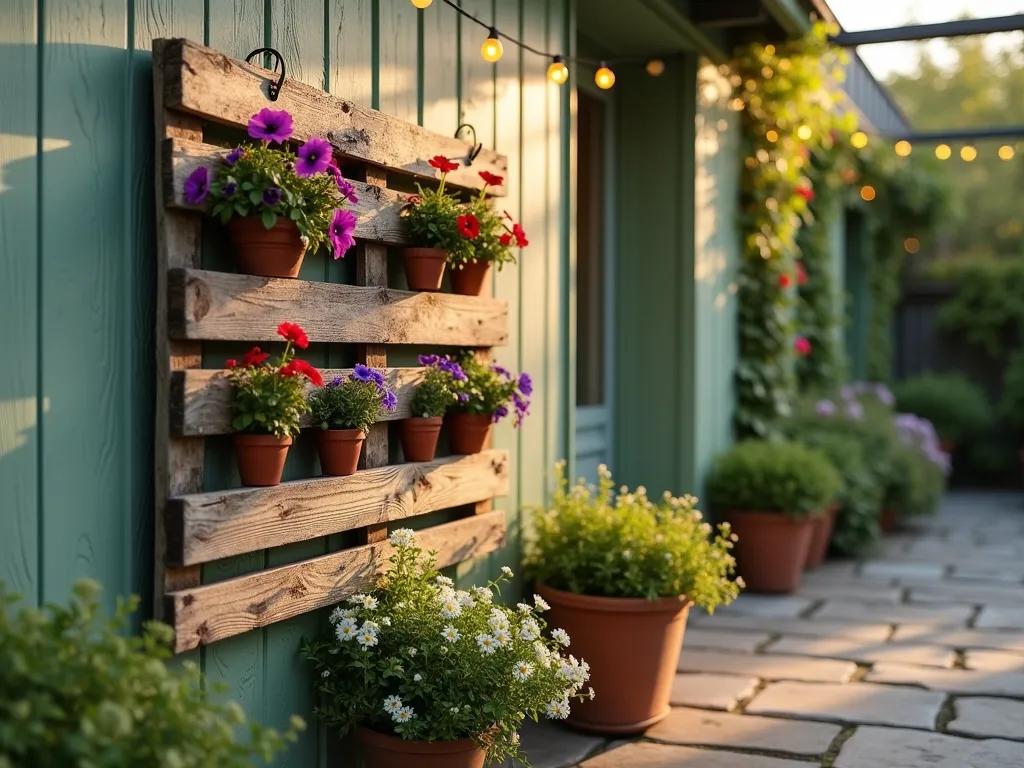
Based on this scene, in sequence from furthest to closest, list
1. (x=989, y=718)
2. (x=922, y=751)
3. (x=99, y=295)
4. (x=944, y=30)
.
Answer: (x=944, y=30), (x=989, y=718), (x=922, y=751), (x=99, y=295)

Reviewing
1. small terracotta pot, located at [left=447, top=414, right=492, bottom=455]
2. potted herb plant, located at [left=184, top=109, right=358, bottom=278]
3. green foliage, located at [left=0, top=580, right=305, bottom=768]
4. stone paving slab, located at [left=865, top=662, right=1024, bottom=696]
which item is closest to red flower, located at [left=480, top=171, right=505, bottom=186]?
small terracotta pot, located at [left=447, top=414, right=492, bottom=455]

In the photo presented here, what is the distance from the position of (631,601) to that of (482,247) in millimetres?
1166

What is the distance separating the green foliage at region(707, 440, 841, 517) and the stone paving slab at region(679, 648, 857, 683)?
1.14 metres

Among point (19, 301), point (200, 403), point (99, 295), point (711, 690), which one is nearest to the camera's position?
point (19, 301)

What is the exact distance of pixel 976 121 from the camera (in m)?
28.4

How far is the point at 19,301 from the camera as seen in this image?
1938 millimetres

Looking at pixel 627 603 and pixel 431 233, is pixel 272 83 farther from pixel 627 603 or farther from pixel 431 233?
pixel 627 603

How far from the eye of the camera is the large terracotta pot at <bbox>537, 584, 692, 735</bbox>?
3.46m

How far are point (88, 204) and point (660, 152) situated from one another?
381cm

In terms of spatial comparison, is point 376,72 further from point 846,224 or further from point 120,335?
point 846,224

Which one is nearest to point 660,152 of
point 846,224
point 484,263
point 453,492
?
point 484,263

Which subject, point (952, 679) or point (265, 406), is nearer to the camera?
point (265, 406)

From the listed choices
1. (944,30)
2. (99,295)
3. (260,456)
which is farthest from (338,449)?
(944,30)

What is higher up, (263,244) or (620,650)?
(263,244)
